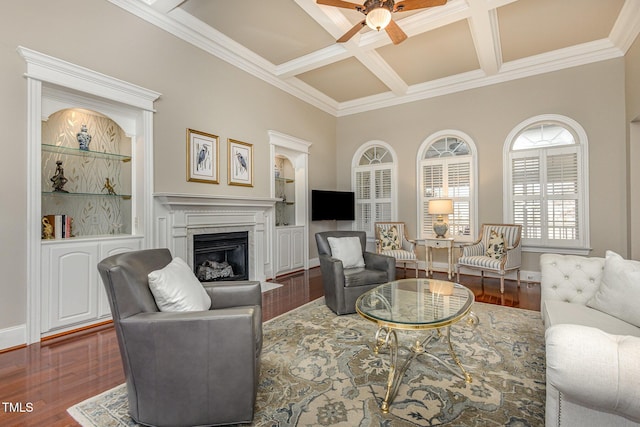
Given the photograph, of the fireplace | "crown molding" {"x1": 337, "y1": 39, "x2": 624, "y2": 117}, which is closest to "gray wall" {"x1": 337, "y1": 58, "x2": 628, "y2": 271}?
"crown molding" {"x1": 337, "y1": 39, "x2": 624, "y2": 117}

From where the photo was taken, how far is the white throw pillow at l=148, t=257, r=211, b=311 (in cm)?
176

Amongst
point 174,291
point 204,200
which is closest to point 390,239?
point 204,200

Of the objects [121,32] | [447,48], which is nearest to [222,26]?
[121,32]

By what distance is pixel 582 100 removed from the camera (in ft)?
14.9

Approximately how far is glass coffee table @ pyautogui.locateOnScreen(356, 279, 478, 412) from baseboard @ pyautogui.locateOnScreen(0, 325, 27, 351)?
2.86m

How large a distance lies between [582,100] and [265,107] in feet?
15.8

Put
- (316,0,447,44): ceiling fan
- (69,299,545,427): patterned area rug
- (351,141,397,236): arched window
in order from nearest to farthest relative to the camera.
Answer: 1. (69,299,545,427): patterned area rug
2. (316,0,447,44): ceiling fan
3. (351,141,397,236): arched window

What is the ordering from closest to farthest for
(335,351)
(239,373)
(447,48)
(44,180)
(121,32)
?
(239,373) → (335,351) → (44,180) → (121,32) → (447,48)

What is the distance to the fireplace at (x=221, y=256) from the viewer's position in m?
4.11

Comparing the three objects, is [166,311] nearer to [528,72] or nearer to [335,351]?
[335,351]

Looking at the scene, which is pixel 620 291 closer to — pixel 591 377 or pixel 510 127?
pixel 591 377

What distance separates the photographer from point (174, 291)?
5.88 ft

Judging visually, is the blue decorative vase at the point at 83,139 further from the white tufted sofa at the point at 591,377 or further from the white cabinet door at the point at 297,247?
the white tufted sofa at the point at 591,377

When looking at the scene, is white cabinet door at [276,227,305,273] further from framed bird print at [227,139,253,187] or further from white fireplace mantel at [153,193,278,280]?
framed bird print at [227,139,253,187]
